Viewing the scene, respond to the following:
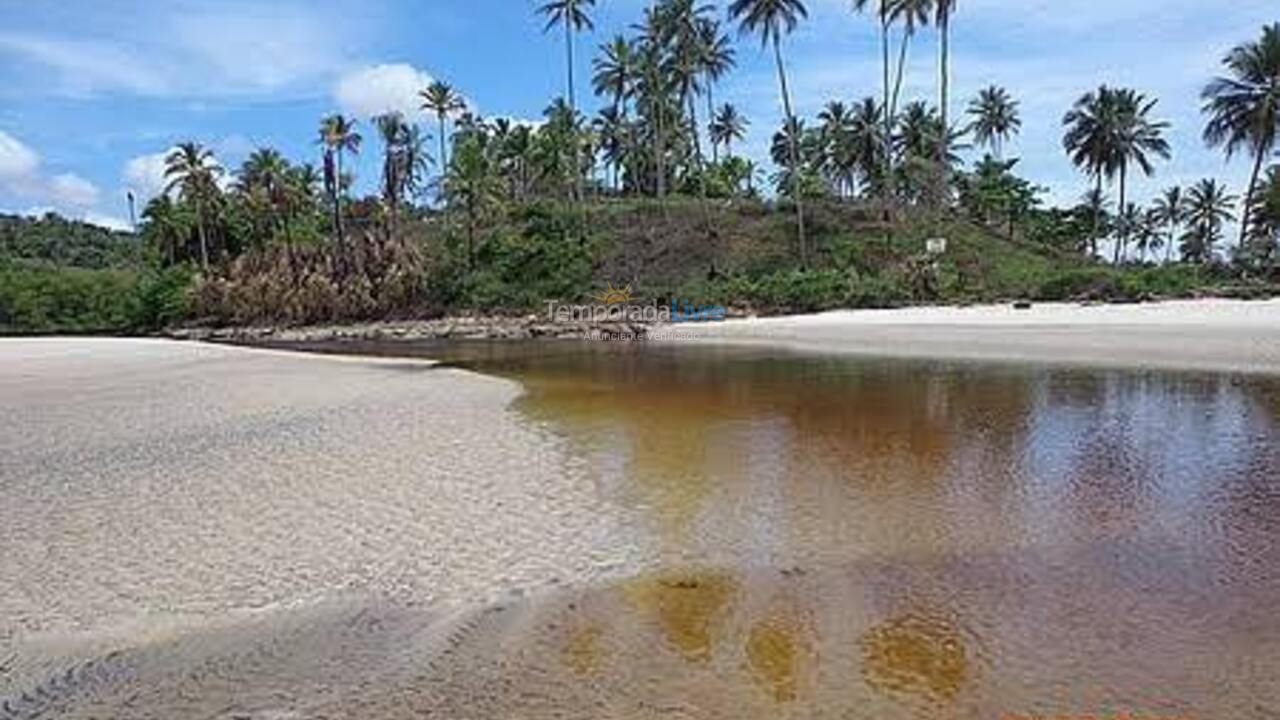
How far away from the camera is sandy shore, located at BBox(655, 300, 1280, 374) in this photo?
90.2 feet

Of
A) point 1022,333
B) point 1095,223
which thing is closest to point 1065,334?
point 1022,333

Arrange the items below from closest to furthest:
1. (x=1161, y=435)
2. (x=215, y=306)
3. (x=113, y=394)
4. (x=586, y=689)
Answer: (x=586, y=689) < (x=1161, y=435) < (x=113, y=394) < (x=215, y=306)

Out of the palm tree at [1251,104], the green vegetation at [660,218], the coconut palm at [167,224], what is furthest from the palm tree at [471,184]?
the palm tree at [1251,104]

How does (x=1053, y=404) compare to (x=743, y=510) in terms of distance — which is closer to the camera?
(x=743, y=510)

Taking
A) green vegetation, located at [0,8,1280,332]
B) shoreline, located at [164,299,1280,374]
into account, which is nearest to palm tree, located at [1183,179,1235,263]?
green vegetation, located at [0,8,1280,332]

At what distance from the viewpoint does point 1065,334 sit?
3350 cm

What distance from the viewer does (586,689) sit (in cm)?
638

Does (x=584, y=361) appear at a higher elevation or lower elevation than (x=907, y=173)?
lower

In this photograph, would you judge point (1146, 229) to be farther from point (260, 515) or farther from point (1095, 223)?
point (260, 515)

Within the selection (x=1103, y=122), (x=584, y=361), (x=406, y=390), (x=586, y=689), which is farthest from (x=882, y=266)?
(x=586, y=689)

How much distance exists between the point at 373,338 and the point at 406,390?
39.4m

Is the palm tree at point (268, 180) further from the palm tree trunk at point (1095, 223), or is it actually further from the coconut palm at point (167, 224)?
the palm tree trunk at point (1095, 223)

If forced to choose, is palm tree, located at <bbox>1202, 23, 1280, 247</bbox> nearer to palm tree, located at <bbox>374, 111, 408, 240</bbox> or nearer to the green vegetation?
the green vegetation

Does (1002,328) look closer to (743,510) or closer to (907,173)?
(743,510)
